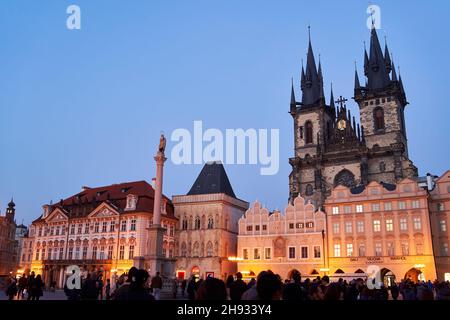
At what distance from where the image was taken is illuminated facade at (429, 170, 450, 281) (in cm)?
4595

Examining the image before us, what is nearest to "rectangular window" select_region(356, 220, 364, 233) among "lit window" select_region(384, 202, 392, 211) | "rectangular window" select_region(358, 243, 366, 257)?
"rectangular window" select_region(358, 243, 366, 257)

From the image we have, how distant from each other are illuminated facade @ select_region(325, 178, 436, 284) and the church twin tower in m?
9.47

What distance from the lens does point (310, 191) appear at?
64.4m

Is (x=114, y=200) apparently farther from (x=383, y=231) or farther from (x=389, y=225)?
(x=389, y=225)

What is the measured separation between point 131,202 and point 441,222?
35878mm

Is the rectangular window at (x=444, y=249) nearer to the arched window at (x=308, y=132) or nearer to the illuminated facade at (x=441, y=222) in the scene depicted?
the illuminated facade at (x=441, y=222)

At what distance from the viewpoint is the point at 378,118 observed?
65.1 meters

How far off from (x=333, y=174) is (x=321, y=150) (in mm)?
4255

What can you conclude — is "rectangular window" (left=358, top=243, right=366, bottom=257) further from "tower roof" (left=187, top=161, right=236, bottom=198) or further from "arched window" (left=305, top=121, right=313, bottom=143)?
"arched window" (left=305, top=121, right=313, bottom=143)

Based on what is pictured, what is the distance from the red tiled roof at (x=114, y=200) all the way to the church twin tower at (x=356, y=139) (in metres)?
20.4

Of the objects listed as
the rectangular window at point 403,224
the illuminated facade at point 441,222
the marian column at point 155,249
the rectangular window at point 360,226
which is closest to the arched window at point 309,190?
the rectangular window at point 360,226

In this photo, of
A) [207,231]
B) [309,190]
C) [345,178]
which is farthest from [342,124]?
[207,231]
